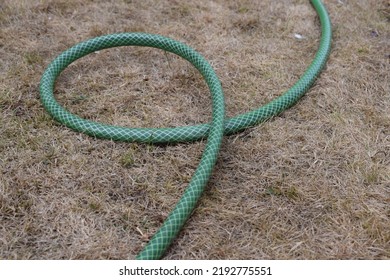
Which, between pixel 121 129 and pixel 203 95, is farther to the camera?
pixel 203 95

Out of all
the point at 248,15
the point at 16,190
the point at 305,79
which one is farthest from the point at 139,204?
the point at 248,15

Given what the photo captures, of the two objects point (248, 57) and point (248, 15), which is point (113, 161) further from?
point (248, 15)

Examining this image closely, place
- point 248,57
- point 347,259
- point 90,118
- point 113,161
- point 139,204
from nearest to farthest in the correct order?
point 347,259, point 139,204, point 113,161, point 90,118, point 248,57
